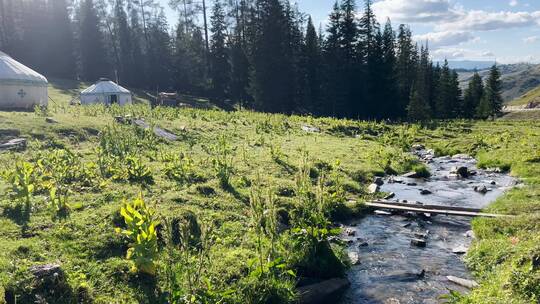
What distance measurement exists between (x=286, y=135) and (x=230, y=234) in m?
18.5

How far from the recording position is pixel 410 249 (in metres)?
10.8

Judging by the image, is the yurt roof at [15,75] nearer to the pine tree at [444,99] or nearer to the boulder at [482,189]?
the boulder at [482,189]

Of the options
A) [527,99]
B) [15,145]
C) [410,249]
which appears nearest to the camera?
[410,249]

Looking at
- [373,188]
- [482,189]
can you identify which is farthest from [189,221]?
[482,189]

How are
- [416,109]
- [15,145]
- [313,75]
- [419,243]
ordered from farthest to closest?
[313,75] → [416,109] → [15,145] → [419,243]

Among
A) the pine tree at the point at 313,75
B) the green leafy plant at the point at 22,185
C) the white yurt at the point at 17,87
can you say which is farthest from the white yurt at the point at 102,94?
the green leafy plant at the point at 22,185

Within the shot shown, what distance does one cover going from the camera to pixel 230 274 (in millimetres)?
8188

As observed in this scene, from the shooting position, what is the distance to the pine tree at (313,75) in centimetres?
5655

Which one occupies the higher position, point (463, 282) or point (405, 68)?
point (405, 68)

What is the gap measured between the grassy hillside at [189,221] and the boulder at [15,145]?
1.08ft

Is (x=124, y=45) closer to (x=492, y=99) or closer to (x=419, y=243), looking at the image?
(x=492, y=99)

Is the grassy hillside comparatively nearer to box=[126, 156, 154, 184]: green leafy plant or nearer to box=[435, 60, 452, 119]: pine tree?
box=[126, 156, 154, 184]: green leafy plant

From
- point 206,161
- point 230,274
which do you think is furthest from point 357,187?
point 230,274

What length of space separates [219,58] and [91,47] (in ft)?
74.0
